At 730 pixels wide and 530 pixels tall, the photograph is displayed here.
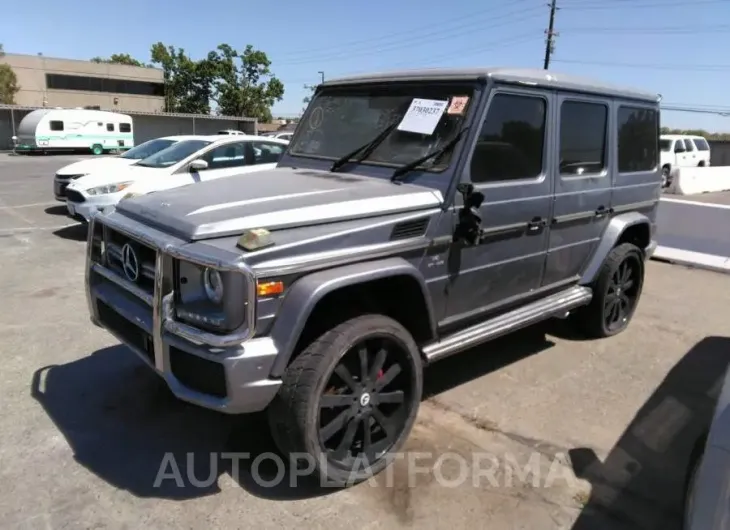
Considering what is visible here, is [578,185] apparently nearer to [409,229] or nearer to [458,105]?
[458,105]

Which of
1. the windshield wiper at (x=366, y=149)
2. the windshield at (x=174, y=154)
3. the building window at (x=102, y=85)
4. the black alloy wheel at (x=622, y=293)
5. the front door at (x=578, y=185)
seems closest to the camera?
the windshield wiper at (x=366, y=149)

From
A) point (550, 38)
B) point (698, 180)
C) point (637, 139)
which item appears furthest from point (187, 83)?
point (637, 139)

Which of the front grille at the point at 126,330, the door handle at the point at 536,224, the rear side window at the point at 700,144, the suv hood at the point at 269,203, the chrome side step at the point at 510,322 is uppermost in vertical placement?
the rear side window at the point at 700,144

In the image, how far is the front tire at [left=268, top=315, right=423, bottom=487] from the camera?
2.78 meters

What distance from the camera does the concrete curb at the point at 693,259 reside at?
7992 millimetres

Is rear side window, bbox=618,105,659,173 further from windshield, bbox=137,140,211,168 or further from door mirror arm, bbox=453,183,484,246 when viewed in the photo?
windshield, bbox=137,140,211,168

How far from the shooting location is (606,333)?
5.30 meters

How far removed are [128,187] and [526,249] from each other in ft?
22.6

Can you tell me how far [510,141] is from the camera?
3822mm

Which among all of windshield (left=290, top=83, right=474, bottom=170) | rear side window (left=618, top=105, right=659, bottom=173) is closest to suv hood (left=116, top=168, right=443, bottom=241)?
windshield (left=290, top=83, right=474, bottom=170)

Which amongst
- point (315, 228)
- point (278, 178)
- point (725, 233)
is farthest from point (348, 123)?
point (725, 233)

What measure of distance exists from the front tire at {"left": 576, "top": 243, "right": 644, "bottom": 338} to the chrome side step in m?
0.27

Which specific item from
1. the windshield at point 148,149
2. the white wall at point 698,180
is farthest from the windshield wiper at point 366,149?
the white wall at point 698,180

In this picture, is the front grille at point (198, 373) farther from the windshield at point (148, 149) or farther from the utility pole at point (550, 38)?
the utility pole at point (550, 38)
